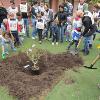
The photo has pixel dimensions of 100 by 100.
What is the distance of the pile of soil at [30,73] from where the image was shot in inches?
401

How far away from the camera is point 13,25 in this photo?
14.1 meters

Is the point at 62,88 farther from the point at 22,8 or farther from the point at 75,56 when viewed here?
the point at 22,8

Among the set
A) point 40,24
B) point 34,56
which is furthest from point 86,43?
point 34,56

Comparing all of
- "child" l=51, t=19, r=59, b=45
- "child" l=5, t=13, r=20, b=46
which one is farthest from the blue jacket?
"child" l=5, t=13, r=20, b=46

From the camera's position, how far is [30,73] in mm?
11852

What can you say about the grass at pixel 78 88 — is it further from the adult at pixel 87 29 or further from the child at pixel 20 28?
the child at pixel 20 28

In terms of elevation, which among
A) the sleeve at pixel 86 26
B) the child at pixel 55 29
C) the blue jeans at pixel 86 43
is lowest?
the blue jeans at pixel 86 43

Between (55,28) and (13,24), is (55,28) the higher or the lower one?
the lower one

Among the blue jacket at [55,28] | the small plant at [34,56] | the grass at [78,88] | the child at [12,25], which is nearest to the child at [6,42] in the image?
Answer: the child at [12,25]

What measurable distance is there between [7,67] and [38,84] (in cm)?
181

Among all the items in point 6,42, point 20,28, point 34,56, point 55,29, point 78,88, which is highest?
point 20,28

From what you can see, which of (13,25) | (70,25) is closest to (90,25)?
(70,25)

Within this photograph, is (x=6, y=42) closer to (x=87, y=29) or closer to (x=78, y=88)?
(x=87, y=29)

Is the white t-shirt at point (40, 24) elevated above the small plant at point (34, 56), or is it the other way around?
the white t-shirt at point (40, 24)
